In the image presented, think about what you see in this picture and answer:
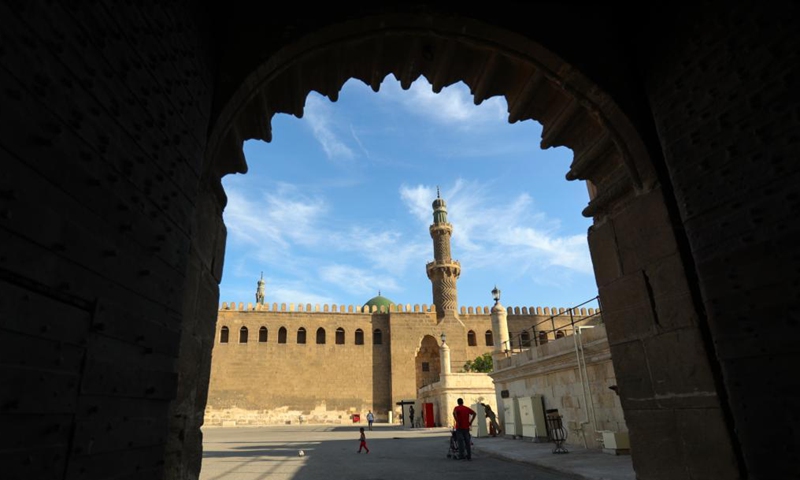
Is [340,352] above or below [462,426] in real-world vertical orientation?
above

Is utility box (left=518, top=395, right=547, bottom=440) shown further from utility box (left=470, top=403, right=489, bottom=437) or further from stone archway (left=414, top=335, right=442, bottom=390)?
stone archway (left=414, top=335, right=442, bottom=390)

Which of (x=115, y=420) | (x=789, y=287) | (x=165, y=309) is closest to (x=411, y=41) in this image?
(x=165, y=309)

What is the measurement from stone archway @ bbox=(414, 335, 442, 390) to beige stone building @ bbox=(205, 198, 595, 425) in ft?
0.23

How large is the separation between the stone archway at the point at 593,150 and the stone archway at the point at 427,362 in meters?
28.6

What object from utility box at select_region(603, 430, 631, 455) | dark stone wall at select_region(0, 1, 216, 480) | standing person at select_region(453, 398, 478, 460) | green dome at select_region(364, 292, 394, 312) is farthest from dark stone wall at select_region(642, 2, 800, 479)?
green dome at select_region(364, 292, 394, 312)

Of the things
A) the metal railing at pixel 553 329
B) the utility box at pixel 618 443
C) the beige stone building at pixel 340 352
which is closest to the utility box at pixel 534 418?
the metal railing at pixel 553 329

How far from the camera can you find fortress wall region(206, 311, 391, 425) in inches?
1136

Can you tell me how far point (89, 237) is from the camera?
154cm

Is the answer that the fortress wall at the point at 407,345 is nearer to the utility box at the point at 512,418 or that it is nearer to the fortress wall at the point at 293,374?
the fortress wall at the point at 293,374

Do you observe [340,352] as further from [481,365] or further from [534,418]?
[534,418]

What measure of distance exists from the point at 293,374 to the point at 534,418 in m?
22.7

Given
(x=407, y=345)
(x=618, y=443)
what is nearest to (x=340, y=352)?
(x=407, y=345)

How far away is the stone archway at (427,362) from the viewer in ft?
103

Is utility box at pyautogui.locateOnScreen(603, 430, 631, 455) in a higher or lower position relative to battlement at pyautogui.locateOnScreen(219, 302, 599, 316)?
lower
